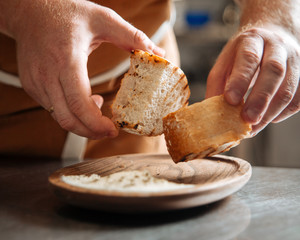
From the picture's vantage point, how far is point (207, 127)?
82 cm

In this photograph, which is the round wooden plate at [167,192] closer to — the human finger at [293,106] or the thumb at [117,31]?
the human finger at [293,106]

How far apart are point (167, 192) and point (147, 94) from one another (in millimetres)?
312

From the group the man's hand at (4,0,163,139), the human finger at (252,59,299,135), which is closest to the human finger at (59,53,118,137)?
the man's hand at (4,0,163,139)

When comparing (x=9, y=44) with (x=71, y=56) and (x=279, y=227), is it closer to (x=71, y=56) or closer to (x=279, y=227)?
(x=71, y=56)

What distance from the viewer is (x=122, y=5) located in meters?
1.25

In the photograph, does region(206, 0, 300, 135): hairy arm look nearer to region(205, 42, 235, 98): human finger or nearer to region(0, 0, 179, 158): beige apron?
region(205, 42, 235, 98): human finger

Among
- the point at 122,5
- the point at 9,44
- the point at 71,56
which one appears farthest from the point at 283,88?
the point at 9,44

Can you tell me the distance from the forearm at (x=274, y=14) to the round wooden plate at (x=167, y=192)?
0.38 metres

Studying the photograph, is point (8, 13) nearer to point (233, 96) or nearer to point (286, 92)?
point (233, 96)

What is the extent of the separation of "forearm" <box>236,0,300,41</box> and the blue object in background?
2.43 meters

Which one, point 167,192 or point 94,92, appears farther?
point 94,92

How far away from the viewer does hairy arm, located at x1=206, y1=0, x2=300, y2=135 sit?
803 mm

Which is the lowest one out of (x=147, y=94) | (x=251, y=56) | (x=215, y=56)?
(x=215, y=56)

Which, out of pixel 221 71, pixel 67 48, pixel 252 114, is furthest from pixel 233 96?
pixel 67 48
